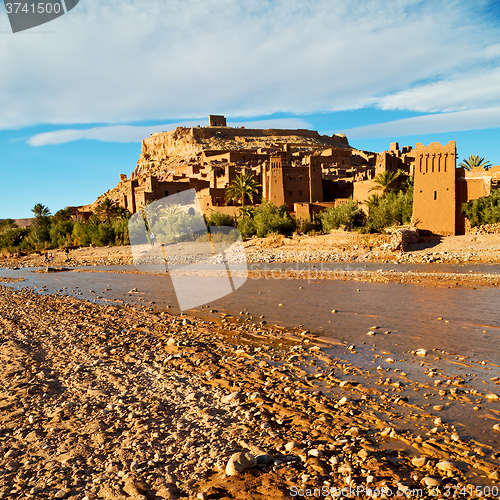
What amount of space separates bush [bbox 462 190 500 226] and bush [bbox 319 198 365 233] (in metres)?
6.97

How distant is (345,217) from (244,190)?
420 inches

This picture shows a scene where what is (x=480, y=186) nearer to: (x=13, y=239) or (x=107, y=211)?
(x=107, y=211)

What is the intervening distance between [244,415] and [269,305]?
7349mm

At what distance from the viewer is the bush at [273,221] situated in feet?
99.5

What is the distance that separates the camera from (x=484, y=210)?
882 inches

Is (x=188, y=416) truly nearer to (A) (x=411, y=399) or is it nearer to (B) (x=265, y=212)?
(A) (x=411, y=399)

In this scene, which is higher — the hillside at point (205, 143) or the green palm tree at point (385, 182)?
the hillside at point (205, 143)

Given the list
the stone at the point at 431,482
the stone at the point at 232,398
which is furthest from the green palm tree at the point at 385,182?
the stone at the point at 431,482

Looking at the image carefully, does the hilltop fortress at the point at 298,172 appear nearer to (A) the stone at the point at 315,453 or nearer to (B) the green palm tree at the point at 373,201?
(B) the green palm tree at the point at 373,201

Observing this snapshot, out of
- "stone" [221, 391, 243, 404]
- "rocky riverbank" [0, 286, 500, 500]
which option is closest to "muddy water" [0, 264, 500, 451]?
"rocky riverbank" [0, 286, 500, 500]

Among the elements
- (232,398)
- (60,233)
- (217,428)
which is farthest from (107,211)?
(217,428)

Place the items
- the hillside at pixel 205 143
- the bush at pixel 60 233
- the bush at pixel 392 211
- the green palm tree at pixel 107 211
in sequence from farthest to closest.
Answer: the hillside at pixel 205 143, the green palm tree at pixel 107 211, the bush at pixel 60 233, the bush at pixel 392 211

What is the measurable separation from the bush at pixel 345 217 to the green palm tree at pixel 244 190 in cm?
846

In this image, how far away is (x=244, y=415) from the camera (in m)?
4.34
